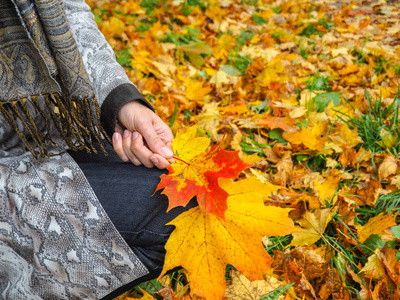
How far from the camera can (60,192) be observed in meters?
0.95

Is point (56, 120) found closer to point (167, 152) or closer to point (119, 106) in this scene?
point (119, 106)

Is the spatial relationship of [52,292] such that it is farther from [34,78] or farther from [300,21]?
[300,21]

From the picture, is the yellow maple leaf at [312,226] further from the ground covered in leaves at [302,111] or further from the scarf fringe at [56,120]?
the scarf fringe at [56,120]

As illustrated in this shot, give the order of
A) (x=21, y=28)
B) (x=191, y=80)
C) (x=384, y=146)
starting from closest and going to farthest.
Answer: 1. (x=21, y=28)
2. (x=384, y=146)
3. (x=191, y=80)

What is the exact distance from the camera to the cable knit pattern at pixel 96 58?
3.90ft

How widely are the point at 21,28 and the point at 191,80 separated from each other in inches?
58.9

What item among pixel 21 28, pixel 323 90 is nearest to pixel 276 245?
pixel 21 28

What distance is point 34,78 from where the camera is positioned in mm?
1003

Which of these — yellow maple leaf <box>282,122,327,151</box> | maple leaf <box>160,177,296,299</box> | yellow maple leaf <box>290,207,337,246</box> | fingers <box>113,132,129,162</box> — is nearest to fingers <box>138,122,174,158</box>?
fingers <box>113,132,129,162</box>

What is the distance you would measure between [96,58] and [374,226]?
1.25 meters

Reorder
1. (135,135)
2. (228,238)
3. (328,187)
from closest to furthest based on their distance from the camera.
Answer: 1. (228,238)
2. (135,135)
3. (328,187)

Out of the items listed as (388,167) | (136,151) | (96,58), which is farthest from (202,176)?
(388,167)

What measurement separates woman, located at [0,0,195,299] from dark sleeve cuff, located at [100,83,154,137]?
8cm

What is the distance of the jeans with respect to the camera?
948 mm
